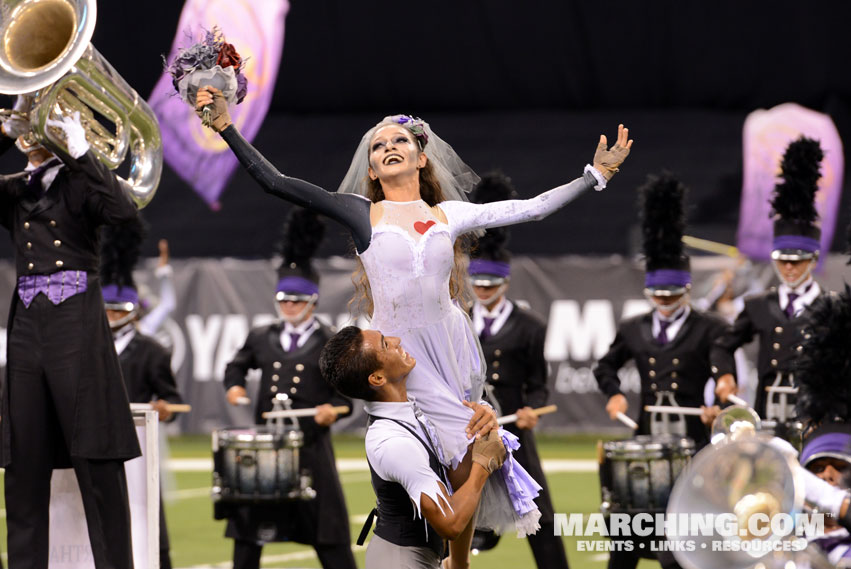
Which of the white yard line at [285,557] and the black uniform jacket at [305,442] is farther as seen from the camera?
the white yard line at [285,557]

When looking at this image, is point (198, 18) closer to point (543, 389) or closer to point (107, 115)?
point (543, 389)

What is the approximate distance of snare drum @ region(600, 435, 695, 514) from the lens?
700 centimetres

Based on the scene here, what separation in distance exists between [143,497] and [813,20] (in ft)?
48.3

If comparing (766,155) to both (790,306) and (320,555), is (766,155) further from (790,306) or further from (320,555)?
(320,555)

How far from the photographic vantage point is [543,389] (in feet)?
26.7

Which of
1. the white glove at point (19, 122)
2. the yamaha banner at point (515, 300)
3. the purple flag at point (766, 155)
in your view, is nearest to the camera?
the white glove at point (19, 122)

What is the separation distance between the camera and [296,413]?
315 inches

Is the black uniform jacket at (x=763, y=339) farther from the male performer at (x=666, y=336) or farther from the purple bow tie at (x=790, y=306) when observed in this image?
the male performer at (x=666, y=336)

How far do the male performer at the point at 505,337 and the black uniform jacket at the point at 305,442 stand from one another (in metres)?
0.90

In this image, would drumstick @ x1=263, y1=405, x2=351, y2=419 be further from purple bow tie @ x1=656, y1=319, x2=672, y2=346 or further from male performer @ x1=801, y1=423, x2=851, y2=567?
male performer @ x1=801, y1=423, x2=851, y2=567

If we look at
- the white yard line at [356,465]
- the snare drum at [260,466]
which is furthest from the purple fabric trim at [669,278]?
the white yard line at [356,465]

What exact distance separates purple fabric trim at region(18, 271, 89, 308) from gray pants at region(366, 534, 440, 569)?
185 centimetres

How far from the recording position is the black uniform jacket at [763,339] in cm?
783

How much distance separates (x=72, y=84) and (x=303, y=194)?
1.53 m
